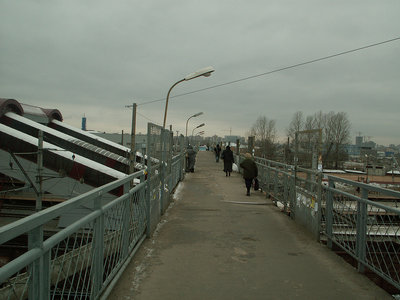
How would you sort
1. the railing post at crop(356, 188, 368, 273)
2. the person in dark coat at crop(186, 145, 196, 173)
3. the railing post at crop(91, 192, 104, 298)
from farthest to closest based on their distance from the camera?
the person in dark coat at crop(186, 145, 196, 173) < the railing post at crop(356, 188, 368, 273) < the railing post at crop(91, 192, 104, 298)

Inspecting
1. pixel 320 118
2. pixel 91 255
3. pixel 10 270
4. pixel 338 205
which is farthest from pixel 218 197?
pixel 320 118

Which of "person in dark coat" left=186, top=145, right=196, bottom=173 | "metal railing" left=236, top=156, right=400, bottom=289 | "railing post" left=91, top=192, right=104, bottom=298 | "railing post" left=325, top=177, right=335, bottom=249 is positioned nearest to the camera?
"railing post" left=91, top=192, right=104, bottom=298

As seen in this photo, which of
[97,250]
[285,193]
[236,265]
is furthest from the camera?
[285,193]

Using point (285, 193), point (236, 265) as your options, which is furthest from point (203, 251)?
point (285, 193)

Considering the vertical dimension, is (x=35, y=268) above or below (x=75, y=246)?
above

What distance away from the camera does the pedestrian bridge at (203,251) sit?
2443mm

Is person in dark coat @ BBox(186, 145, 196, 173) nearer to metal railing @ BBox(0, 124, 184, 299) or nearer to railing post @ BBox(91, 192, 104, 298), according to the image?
metal railing @ BBox(0, 124, 184, 299)

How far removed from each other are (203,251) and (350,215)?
233cm

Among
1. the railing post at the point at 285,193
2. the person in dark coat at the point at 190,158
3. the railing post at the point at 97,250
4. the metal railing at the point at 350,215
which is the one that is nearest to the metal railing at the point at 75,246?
the railing post at the point at 97,250

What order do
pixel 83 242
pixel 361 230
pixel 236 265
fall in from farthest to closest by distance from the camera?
1. pixel 236 265
2. pixel 361 230
3. pixel 83 242

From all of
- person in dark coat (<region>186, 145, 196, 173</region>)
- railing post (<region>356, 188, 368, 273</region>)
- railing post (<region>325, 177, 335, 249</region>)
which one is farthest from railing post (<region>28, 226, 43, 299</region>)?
person in dark coat (<region>186, 145, 196, 173</region>)

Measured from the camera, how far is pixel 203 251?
5297 millimetres

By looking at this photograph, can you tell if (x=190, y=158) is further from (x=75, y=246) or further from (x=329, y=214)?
(x=75, y=246)

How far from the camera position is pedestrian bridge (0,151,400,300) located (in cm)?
244
